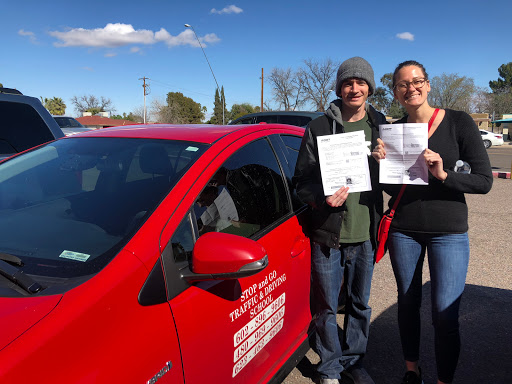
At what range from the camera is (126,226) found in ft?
5.02

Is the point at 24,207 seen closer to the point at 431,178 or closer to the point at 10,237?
the point at 10,237

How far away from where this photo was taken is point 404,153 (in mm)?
2080

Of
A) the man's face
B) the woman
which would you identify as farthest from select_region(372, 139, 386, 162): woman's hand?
the man's face

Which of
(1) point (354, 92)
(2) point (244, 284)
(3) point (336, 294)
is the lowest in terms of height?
(3) point (336, 294)

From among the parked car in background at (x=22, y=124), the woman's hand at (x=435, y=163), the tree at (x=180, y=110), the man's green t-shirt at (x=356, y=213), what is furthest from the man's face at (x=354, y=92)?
the tree at (x=180, y=110)

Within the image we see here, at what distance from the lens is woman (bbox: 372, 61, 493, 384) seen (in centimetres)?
206

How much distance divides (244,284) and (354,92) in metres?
1.26

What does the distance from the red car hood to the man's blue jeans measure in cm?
156

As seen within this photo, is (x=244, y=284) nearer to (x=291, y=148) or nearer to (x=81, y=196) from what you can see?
(x=81, y=196)

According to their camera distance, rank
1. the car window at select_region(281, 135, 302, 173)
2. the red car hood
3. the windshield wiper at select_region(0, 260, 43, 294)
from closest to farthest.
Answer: the red car hood → the windshield wiper at select_region(0, 260, 43, 294) → the car window at select_region(281, 135, 302, 173)

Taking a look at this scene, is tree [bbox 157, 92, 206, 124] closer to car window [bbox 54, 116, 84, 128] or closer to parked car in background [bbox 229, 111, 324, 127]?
car window [bbox 54, 116, 84, 128]

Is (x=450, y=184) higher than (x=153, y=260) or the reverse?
higher

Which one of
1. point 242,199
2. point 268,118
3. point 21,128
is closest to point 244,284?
point 242,199

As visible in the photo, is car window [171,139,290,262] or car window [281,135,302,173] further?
car window [281,135,302,173]
